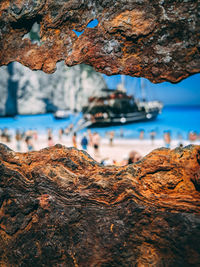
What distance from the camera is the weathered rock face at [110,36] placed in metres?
2.02

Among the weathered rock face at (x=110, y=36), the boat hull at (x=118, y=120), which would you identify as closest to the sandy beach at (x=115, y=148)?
the weathered rock face at (x=110, y=36)

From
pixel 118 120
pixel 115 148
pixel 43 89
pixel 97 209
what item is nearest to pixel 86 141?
pixel 97 209

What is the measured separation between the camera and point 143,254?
214cm

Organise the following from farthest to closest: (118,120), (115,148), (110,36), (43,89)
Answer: (43,89)
(118,120)
(115,148)
(110,36)

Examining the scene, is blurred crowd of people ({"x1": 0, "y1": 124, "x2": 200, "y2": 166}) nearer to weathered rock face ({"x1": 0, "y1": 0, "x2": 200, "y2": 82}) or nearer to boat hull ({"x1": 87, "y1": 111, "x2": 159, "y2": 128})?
weathered rock face ({"x1": 0, "y1": 0, "x2": 200, "y2": 82})

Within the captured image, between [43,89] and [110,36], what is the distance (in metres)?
59.3

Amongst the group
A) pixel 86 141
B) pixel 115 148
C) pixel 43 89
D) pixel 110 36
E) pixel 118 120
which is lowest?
pixel 115 148

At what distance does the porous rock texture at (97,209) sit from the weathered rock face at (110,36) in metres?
0.96

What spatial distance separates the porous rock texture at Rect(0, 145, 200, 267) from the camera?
2059 millimetres

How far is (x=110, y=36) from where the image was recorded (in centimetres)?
223

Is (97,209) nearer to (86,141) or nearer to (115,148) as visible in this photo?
(86,141)

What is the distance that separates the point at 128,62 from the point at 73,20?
818 mm

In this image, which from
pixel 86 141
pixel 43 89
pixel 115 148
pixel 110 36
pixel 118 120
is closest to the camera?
pixel 110 36

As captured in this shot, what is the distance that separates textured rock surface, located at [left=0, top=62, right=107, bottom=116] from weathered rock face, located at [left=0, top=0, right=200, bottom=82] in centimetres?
5155
